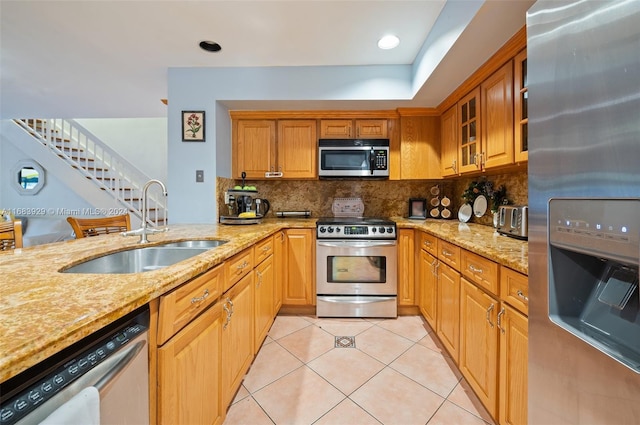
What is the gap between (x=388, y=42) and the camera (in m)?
2.06

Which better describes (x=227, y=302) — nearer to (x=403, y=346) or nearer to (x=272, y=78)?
(x=403, y=346)

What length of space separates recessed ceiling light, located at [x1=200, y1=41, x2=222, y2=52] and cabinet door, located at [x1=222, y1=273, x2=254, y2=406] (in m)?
1.87

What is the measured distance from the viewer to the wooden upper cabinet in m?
2.83

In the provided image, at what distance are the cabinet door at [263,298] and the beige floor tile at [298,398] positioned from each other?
305 millimetres

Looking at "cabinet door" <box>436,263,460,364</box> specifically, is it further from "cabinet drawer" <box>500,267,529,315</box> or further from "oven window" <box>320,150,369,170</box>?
"oven window" <box>320,150,369,170</box>

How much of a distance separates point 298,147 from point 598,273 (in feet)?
8.24

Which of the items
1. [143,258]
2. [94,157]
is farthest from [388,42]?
[94,157]

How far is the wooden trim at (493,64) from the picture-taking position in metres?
1.49

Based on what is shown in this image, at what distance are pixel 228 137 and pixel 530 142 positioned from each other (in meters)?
2.65

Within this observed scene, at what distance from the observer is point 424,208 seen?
9.70ft

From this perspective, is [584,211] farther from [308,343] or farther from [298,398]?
[308,343]

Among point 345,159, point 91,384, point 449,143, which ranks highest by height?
point 449,143

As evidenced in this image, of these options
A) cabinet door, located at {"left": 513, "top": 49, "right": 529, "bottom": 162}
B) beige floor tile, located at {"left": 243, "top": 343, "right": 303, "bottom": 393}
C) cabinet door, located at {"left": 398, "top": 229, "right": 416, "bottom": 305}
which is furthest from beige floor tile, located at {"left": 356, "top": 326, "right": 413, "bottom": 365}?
cabinet door, located at {"left": 513, "top": 49, "right": 529, "bottom": 162}

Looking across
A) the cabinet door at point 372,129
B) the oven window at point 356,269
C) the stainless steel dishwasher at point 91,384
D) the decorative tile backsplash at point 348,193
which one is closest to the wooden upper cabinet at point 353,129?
the cabinet door at point 372,129
